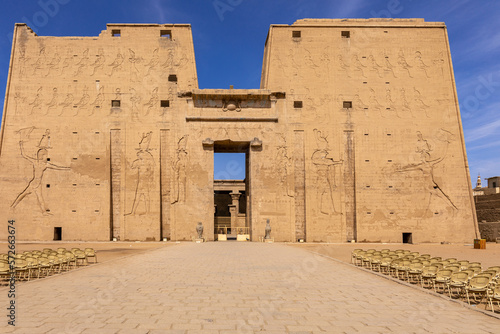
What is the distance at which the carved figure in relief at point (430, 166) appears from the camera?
2553cm

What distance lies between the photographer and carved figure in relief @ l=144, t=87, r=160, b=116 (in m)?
25.7

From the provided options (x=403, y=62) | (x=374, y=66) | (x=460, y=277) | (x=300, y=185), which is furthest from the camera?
(x=403, y=62)

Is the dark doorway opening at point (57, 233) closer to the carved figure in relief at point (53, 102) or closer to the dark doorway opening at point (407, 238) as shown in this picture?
the carved figure in relief at point (53, 102)

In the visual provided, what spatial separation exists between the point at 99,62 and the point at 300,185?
16803mm

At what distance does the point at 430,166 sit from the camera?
2580 cm

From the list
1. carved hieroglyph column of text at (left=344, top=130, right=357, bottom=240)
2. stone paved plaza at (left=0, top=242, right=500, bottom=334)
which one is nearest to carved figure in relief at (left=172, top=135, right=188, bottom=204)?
carved hieroglyph column of text at (left=344, top=130, right=357, bottom=240)

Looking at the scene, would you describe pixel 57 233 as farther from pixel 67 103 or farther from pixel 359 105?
pixel 359 105

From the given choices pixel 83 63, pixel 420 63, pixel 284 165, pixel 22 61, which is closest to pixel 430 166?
pixel 420 63

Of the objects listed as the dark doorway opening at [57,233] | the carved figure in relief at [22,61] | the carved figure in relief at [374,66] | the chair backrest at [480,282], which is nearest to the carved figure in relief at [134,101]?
the carved figure in relief at [22,61]

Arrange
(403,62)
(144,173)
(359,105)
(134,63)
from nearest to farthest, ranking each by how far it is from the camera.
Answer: (144,173)
(134,63)
(359,105)
(403,62)

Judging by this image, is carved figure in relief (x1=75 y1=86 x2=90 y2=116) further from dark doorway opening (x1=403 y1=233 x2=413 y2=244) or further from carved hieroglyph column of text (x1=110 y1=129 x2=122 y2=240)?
dark doorway opening (x1=403 y1=233 x2=413 y2=244)

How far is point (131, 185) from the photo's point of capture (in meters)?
24.8

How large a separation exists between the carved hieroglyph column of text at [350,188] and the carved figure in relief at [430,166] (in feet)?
11.1

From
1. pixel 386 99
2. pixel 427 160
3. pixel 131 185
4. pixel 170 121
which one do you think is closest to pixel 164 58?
pixel 170 121
